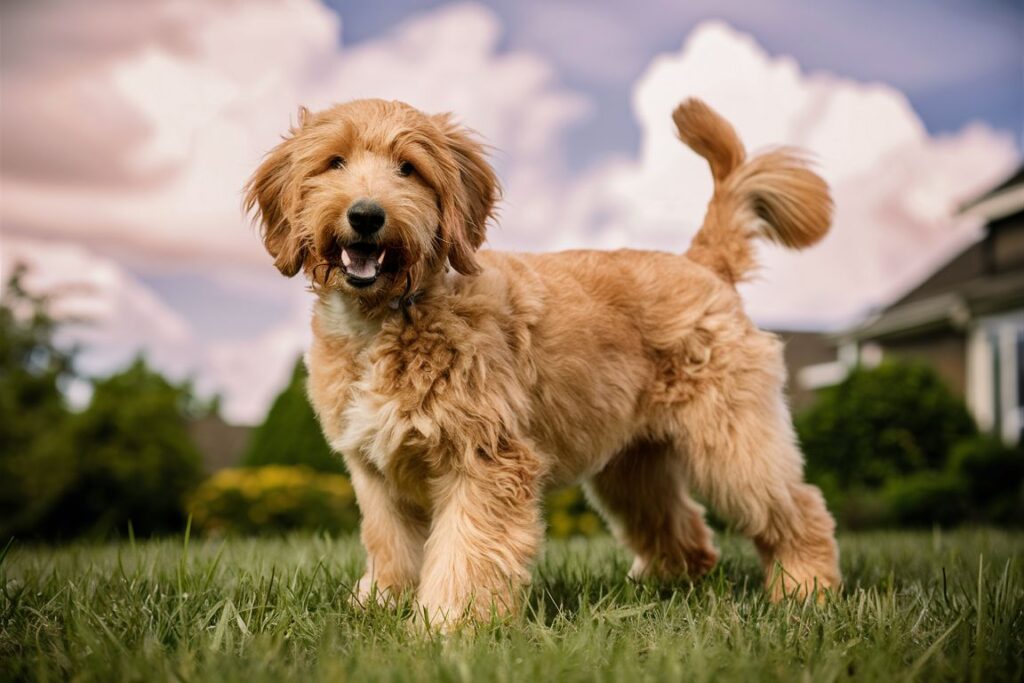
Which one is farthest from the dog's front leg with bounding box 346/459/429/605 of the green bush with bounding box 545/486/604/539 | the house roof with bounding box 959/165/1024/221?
the house roof with bounding box 959/165/1024/221

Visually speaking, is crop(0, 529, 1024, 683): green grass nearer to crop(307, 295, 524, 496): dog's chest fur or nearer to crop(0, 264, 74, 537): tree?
crop(307, 295, 524, 496): dog's chest fur

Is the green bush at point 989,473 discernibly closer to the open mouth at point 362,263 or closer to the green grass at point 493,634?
the green grass at point 493,634

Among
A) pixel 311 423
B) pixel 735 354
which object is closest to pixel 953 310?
pixel 311 423

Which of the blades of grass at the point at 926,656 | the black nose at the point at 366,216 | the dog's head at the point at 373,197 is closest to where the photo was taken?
the blades of grass at the point at 926,656

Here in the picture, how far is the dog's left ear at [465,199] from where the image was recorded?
12.1ft

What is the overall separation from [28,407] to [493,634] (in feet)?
50.5

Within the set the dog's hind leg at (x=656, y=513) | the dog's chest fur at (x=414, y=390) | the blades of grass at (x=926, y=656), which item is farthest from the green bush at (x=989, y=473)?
the dog's chest fur at (x=414, y=390)

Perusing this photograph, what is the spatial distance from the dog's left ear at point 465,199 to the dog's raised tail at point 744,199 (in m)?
1.52

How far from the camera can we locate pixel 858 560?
5.46m

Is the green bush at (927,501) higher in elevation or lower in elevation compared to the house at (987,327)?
lower

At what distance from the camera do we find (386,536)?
4.03m

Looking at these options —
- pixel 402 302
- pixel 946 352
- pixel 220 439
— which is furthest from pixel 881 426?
pixel 220 439

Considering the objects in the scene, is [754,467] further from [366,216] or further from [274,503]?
[274,503]

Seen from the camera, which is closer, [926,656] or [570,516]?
[926,656]
